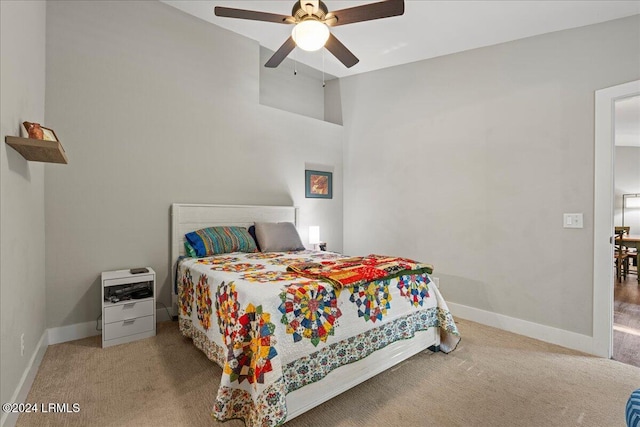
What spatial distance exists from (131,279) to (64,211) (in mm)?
866

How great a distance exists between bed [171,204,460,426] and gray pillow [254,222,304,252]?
1.75 ft

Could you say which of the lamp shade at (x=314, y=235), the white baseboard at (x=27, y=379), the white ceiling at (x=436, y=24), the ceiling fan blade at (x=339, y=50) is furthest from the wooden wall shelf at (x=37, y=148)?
the lamp shade at (x=314, y=235)

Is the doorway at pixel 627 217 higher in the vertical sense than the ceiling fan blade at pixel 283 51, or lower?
lower

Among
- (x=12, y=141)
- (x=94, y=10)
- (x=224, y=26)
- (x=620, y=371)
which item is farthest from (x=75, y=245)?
(x=620, y=371)

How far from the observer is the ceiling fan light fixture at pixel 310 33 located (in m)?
2.14

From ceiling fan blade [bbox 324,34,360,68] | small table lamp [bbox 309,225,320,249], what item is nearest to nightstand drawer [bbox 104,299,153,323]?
small table lamp [bbox 309,225,320,249]

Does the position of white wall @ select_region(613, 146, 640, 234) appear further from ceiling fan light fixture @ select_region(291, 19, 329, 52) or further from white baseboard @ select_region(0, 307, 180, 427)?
white baseboard @ select_region(0, 307, 180, 427)

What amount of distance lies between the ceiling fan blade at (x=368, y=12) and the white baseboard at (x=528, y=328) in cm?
300

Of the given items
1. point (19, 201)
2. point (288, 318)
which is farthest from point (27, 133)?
point (288, 318)

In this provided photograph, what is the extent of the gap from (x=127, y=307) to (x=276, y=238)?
1.56 meters

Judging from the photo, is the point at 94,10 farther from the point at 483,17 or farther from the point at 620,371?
the point at 620,371

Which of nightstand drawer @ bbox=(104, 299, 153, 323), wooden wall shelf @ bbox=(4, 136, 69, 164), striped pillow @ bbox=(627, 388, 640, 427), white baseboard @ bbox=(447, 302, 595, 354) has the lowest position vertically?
white baseboard @ bbox=(447, 302, 595, 354)

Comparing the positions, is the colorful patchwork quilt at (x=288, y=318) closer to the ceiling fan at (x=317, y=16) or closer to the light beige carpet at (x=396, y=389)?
the light beige carpet at (x=396, y=389)

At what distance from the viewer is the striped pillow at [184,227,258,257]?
3125mm
